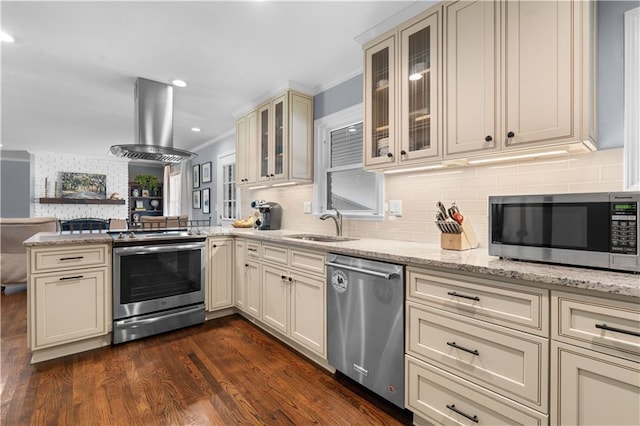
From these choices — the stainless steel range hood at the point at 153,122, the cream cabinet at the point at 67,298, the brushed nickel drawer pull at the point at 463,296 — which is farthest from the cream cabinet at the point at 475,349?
the stainless steel range hood at the point at 153,122

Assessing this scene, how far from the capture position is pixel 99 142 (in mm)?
6207

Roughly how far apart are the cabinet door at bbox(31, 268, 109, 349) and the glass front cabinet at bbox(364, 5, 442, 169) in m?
2.42

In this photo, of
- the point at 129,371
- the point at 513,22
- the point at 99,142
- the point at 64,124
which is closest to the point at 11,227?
the point at 64,124

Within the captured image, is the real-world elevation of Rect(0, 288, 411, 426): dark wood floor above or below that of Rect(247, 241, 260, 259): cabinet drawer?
below

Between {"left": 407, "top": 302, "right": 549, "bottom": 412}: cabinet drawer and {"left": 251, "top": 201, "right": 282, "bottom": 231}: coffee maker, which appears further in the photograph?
{"left": 251, "top": 201, "right": 282, "bottom": 231}: coffee maker

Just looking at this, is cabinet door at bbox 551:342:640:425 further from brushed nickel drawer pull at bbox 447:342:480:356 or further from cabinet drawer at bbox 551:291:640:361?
brushed nickel drawer pull at bbox 447:342:480:356

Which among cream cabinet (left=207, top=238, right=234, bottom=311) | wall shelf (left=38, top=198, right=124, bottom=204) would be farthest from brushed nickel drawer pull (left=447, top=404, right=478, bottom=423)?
wall shelf (left=38, top=198, right=124, bottom=204)

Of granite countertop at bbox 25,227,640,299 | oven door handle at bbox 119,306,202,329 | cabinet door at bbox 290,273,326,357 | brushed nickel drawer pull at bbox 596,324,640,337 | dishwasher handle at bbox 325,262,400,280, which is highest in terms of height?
granite countertop at bbox 25,227,640,299

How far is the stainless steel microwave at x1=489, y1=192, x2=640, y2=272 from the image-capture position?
113 centimetres

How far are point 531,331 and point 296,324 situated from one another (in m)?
1.63

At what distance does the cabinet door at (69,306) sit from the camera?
2305 millimetres

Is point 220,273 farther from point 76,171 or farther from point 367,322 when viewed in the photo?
point 76,171

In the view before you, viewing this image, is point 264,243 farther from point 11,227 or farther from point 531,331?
point 11,227

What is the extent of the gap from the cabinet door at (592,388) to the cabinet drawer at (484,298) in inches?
4.7
